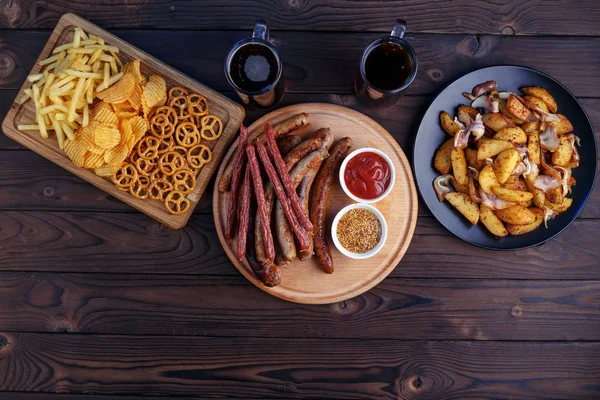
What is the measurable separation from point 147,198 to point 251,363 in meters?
1.12

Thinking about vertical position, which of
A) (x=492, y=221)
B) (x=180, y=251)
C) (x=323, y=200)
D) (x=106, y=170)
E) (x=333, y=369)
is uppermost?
(x=492, y=221)

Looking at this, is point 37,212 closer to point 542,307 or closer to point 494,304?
point 494,304

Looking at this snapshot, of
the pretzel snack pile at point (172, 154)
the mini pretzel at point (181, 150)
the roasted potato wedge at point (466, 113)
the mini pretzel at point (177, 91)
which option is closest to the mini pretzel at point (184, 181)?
the pretzel snack pile at point (172, 154)

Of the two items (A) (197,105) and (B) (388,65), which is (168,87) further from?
(B) (388,65)

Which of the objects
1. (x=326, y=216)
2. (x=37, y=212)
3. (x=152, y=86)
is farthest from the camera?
(x=37, y=212)

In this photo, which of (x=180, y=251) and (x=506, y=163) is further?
(x=180, y=251)

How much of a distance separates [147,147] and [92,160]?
0.92 feet

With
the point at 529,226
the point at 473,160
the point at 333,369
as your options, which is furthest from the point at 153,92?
the point at 529,226

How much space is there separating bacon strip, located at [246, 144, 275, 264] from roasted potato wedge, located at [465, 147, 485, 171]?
1.12 meters

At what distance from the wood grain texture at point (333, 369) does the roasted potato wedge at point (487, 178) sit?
0.95 metres

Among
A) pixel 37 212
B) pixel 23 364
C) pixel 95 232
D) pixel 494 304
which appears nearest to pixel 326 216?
pixel 494 304

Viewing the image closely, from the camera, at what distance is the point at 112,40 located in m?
2.26

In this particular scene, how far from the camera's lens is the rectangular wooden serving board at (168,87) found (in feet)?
7.28

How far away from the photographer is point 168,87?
2260 millimetres
